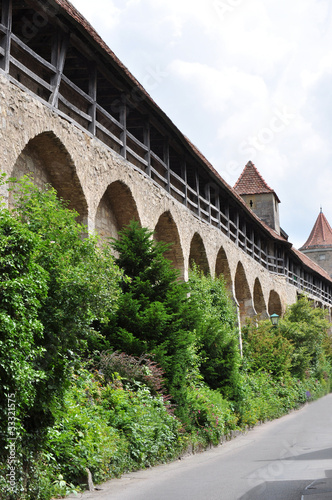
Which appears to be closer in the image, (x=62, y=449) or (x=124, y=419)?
(x=62, y=449)

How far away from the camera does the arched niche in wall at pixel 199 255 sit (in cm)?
2088

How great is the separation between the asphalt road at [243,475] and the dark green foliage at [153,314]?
1712mm

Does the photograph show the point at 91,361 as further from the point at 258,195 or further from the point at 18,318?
the point at 258,195

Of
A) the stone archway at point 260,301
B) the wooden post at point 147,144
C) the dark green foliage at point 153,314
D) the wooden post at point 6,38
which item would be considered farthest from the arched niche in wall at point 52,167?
the stone archway at point 260,301

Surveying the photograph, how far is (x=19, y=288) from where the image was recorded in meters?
6.01

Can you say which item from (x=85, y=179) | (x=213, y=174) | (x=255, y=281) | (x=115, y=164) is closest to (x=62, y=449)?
(x=85, y=179)

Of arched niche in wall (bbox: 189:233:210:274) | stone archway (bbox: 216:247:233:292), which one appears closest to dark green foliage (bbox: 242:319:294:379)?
stone archway (bbox: 216:247:233:292)

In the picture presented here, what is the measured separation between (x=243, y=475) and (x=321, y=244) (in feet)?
188

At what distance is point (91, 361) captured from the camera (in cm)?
946

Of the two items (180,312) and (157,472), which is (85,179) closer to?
(180,312)

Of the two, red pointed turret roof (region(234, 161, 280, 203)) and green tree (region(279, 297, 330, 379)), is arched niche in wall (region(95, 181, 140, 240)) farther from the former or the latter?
red pointed turret roof (region(234, 161, 280, 203))

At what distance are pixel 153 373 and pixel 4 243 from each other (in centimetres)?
496

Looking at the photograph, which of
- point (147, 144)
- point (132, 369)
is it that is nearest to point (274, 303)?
point (147, 144)

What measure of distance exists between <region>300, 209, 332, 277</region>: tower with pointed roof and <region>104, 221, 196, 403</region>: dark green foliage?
5380 centimetres
